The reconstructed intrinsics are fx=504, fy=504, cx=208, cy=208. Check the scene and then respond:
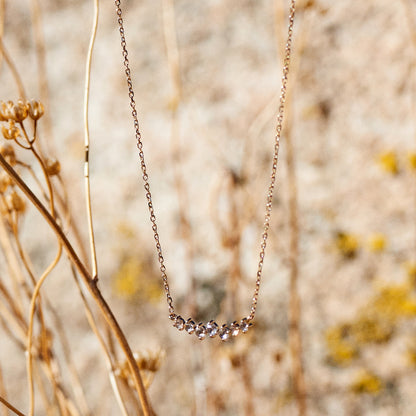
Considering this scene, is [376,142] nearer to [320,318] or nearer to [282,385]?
[320,318]

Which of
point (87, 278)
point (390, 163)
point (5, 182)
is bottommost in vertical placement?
point (87, 278)

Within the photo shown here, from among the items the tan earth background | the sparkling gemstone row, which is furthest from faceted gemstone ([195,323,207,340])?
the tan earth background

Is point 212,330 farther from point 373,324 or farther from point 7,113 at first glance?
point 373,324

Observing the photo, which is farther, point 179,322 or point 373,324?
point 373,324

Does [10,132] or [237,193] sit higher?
[237,193]

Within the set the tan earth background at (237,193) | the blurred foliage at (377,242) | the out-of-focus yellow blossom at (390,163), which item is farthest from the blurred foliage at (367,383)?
the out-of-focus yellow blossom at (390,163)

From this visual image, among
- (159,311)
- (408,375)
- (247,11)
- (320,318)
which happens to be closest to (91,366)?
(159,311)

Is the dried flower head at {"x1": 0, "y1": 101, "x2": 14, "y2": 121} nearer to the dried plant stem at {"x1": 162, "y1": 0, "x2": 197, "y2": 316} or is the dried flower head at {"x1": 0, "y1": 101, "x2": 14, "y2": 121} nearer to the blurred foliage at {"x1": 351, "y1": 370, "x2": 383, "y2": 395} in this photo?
the dried plant stem at {"x1": 162, "y1": 0, "x2": 197, "y2": 316}

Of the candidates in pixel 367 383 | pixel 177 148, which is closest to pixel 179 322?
pixel 177 148
